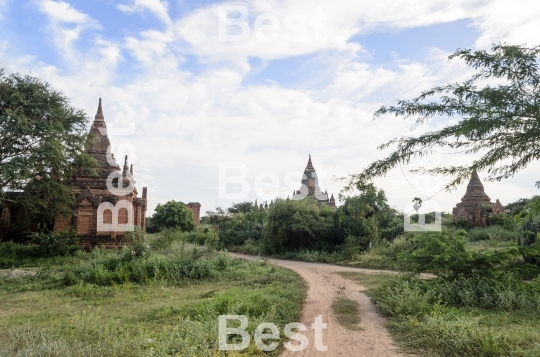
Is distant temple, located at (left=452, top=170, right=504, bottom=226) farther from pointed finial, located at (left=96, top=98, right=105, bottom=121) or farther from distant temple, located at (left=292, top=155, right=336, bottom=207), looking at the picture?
pointed finial, located at (left=96, top=98, right=105, bottom=121)

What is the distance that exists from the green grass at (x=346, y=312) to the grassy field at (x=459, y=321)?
0.51 m

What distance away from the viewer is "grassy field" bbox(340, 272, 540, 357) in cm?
537

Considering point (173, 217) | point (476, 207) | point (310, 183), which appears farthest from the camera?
point (310, 183)

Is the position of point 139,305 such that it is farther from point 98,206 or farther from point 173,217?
point 173,217

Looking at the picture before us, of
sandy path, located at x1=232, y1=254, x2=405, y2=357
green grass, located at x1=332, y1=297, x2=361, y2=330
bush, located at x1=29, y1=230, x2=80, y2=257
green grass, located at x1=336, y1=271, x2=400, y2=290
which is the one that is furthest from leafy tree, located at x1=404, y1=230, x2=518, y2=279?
bush, located at x1=29, y1=230, x2=80, y2=257

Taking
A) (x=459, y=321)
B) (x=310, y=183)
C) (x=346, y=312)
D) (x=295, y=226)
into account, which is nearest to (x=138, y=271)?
(x=346, y=312)

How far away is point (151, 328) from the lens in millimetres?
6574

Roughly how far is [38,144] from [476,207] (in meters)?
29.2

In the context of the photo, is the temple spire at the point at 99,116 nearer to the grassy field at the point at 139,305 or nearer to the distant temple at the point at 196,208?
the grassy field at the point at 139,305

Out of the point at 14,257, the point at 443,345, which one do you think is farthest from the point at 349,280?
the point at 14,257

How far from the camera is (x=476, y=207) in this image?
31.9 metres

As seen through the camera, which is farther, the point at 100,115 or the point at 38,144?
the point at 100,115

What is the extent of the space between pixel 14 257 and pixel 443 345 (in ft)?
52.4

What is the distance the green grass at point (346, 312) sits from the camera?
7.09 metres
